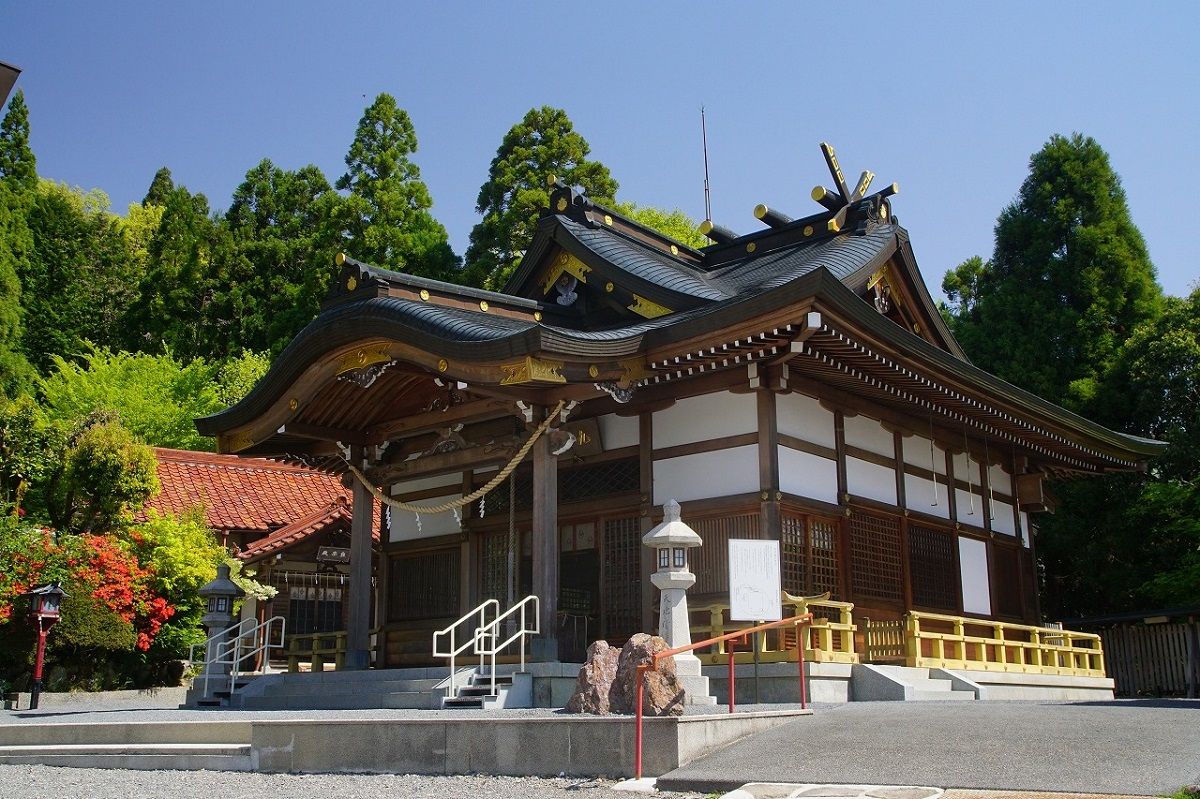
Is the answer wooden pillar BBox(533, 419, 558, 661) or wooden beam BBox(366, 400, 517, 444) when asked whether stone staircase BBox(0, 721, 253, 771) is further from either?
wooden beam BBox(366, 400, 517, 444)

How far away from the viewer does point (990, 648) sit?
17031 mm

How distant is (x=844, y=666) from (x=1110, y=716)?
12.3 feet

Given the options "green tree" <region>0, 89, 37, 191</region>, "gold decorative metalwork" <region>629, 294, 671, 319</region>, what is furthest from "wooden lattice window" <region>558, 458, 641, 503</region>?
"green tree" <region>0, 89, 37, 191</region>

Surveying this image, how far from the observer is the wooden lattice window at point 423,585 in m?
16.5

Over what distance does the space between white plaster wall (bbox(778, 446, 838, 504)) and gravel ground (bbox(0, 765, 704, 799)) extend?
6.43 meters

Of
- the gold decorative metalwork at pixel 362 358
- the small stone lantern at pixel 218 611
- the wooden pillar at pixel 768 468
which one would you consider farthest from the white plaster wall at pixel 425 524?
the wooden pillar at pixel 768 468

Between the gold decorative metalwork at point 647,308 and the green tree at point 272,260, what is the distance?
23.6 metres

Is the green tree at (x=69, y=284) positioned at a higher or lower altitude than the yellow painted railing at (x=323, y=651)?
higher

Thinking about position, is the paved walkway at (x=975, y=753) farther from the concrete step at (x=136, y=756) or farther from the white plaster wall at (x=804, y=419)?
the white plaster wall at (x=804, y=419)

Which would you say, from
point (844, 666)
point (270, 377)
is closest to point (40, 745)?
point (270, 377)

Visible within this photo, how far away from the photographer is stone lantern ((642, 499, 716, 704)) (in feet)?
30.7

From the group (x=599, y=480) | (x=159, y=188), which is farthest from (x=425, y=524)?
(x=159, y=188)

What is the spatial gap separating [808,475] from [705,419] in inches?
57.3

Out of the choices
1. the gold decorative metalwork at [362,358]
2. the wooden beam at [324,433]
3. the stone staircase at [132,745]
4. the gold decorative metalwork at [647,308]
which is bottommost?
the stone staircase at [132,745]
